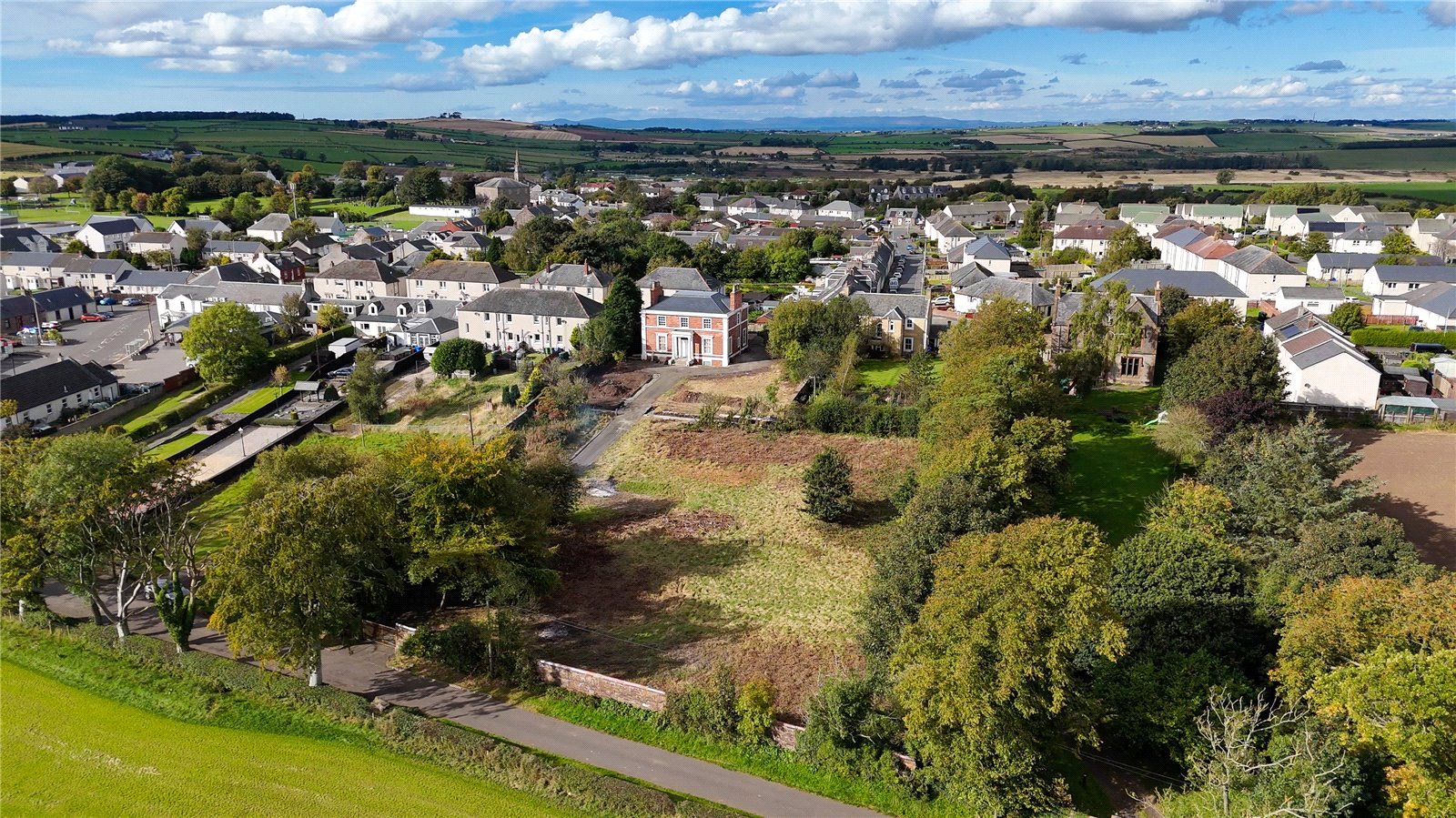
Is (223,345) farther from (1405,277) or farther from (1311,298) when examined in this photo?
(1405,277)

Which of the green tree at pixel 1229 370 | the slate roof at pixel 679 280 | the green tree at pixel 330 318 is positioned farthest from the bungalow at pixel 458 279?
the green tree at pixel 1229 370

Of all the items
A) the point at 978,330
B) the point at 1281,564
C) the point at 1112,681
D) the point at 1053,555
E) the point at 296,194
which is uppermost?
the point at 296,194

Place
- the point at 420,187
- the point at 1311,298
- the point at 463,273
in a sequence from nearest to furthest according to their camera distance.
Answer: the point at 1311,298 < the point at 463,273 < the point at 420,187

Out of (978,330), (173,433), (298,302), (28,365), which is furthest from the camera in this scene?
(298,302)

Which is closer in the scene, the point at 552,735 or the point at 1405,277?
the point at 552,735

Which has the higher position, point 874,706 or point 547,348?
point 547,348

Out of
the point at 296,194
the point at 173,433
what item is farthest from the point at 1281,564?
the point at 296,194

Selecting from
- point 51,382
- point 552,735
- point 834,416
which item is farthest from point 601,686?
point 51,382

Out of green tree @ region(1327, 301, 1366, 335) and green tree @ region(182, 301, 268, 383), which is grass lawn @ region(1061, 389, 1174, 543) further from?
green tree @ region(182, 301, 268, 383)

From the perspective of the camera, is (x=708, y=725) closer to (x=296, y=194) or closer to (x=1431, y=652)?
(x=1431, y=652)
